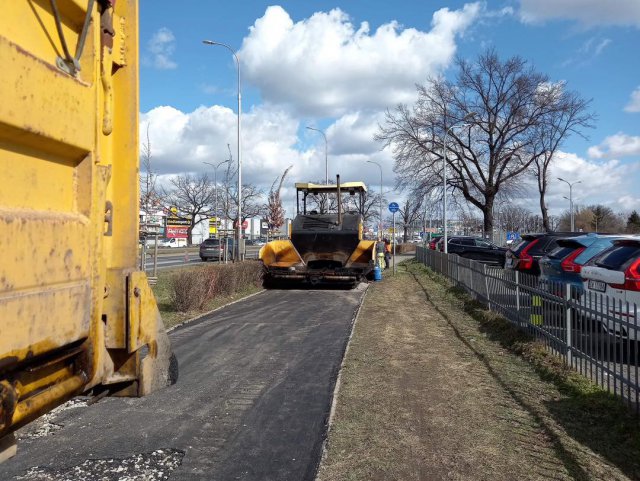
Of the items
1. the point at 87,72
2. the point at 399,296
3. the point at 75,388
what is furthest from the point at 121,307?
the point at 399,296

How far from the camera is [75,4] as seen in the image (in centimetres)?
217

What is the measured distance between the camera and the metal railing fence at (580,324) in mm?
5512

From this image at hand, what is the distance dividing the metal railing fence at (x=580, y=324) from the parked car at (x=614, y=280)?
25 millimetres

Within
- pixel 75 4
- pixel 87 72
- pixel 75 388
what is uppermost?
pixel 75 4

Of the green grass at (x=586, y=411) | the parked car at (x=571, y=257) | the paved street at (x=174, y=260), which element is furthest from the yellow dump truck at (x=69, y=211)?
the paved street at (x=174, y=260)

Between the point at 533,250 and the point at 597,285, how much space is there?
6773 mm

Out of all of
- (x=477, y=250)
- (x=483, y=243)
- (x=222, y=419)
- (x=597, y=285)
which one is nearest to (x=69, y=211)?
(x=222, y=419)

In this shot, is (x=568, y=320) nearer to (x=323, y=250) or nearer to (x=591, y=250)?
(x=591, y=250)

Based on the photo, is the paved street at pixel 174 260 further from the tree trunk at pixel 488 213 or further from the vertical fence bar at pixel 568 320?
the tree trunk at pixel 488 213

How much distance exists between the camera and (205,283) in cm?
1270

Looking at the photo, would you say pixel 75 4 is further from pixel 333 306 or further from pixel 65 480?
pixel 333 306

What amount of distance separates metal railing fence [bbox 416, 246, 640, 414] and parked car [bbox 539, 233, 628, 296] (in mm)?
1044

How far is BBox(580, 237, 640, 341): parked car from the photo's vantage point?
632cm

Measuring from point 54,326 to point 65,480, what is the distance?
2.51 metres
